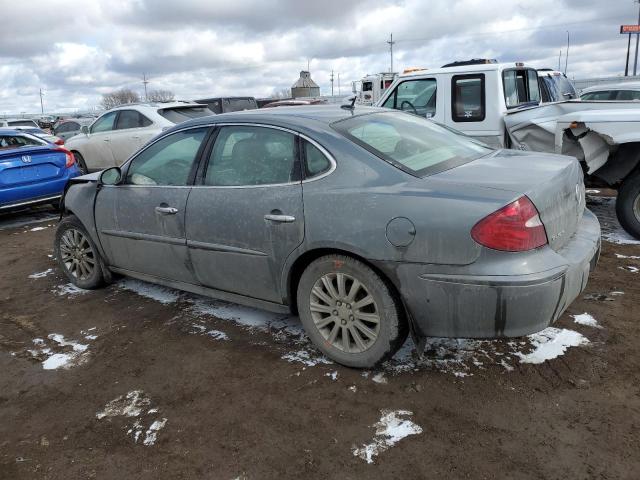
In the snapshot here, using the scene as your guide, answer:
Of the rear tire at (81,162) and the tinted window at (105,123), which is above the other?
the tinted window at (105,123)

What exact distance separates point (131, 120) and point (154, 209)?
7.11 m

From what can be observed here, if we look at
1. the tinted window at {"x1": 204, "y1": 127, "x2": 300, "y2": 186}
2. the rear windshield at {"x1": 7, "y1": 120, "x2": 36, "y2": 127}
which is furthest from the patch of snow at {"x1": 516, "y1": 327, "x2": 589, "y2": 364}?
the rear windshield at {"x1": 7, "y1": 120, "x2": 36, "y2": 127}

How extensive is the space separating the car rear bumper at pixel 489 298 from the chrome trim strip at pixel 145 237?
70.3 inches

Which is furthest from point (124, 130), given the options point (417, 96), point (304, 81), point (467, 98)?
point (304, 81)

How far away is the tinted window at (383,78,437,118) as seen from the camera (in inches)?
285

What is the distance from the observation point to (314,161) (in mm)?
3088

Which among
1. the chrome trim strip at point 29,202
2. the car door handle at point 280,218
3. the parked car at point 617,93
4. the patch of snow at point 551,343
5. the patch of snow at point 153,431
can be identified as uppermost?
the parked car at point 617,93

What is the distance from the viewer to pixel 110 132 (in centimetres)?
1039

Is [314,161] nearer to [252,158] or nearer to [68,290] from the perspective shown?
[252,158]

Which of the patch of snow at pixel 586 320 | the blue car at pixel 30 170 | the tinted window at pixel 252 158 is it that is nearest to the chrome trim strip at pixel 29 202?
the blue car at pixel 30 170

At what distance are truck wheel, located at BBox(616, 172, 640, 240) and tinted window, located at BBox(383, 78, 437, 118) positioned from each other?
2792 mm

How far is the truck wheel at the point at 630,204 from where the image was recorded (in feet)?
17.1

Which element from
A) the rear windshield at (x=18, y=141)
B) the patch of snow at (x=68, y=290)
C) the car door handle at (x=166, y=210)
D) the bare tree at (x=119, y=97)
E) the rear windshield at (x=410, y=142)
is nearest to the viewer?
the rear windshield at (x=410, y=142)

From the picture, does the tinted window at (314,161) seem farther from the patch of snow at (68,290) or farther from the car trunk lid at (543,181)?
the patch of snow at (68,290)
